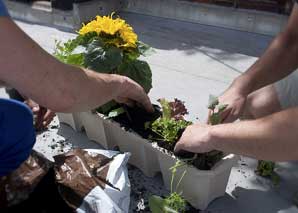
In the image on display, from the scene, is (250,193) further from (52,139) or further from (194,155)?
(52,139)

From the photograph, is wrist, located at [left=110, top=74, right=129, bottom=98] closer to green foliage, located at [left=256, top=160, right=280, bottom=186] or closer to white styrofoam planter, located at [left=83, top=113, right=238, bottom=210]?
white styrofoam planter, located at [left=83, top=113, right=238, bottom=210]

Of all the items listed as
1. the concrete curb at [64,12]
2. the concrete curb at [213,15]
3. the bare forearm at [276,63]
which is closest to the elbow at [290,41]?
the bare forearm at [276,63]

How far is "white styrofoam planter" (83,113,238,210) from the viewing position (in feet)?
5.17

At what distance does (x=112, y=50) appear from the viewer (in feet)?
5.90

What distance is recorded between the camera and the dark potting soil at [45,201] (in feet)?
4.93

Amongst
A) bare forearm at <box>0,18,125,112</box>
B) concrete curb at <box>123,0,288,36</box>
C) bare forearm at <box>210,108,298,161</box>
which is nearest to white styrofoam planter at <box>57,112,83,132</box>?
bare forearm at <box>0,18,125,112</box>

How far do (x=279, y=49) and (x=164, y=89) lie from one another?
113 centimetres

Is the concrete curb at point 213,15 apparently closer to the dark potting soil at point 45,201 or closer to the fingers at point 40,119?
the fingers at point 40,119

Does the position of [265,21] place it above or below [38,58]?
below

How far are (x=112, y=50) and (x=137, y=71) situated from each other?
0.17 meters

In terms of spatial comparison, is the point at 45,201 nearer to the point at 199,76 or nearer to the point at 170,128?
the point at 170,128

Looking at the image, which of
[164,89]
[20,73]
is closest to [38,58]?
[20,73]

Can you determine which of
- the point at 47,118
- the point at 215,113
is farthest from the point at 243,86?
the point at 47,118

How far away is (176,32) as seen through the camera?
Answer: 12.5ft
